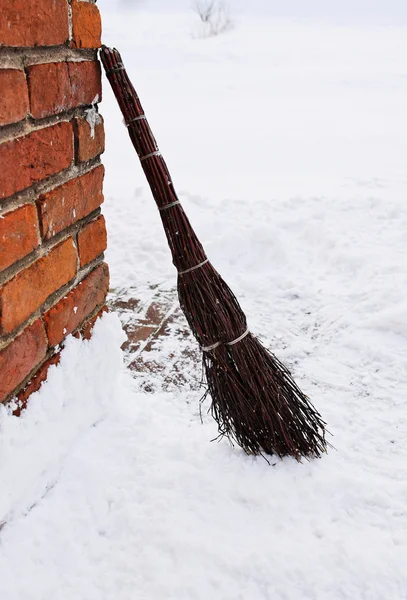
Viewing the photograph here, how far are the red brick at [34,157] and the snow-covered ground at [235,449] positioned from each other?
1.63ft

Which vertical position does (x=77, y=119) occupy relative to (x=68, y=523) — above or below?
above

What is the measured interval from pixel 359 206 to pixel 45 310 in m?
2.89

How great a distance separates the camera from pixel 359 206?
371 cm

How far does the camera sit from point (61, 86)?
124 centimetres

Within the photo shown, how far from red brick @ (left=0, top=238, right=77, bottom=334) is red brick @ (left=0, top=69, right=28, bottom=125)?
33 centimetres

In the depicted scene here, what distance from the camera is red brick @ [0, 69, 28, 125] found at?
1.04 metres

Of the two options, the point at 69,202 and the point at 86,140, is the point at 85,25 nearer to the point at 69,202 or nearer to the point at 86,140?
the point at 86,140

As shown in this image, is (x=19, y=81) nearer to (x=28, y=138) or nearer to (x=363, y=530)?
(x=28, y=138)

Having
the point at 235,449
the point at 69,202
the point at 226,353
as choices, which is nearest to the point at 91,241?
the point at 69,202

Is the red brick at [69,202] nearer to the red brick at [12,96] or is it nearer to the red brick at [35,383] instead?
the red brick at [12,96]

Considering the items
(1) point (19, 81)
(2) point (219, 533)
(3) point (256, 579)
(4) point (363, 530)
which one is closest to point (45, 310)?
(1) point (19, 81)

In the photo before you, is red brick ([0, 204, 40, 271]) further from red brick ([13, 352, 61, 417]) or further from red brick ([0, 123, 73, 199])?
red brick ([13, 352, 61, 417])

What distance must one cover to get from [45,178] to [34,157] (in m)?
0.07

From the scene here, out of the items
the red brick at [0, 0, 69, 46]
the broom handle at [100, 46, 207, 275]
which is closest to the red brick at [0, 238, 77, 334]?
the broom handle at [100, 46, 207, 275]
